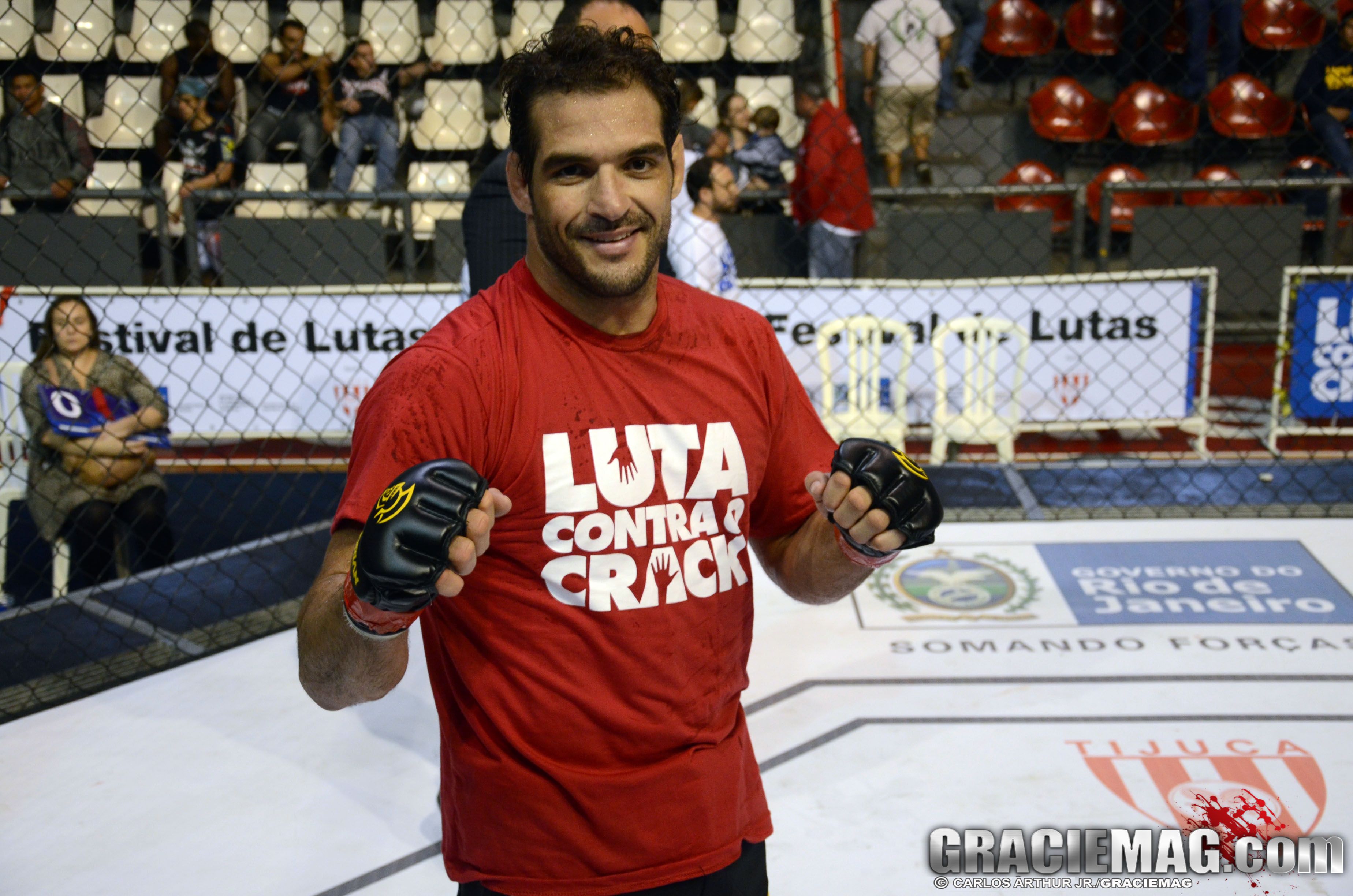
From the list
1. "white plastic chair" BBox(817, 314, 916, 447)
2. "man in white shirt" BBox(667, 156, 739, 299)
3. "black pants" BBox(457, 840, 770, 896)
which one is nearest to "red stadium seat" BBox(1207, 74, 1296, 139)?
"white plastic chair" BBox(817, 314, 916, 447)

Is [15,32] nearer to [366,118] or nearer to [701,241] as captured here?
[366,118]

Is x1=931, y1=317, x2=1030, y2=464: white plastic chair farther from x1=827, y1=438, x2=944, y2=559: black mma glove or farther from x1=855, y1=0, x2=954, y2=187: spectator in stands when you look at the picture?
x1=827, y1=438, x2=944, y2=559: black mma glove

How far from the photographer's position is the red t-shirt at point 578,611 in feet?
3.95

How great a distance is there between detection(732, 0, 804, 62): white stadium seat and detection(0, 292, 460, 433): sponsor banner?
364cm

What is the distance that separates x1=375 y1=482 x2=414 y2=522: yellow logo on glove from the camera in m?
0.99

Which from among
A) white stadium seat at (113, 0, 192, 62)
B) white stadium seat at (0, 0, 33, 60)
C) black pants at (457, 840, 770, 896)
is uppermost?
white stadium seat at (113, 0, 192, 62)

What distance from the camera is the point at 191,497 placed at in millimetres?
4617

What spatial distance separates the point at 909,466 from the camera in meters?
1.21

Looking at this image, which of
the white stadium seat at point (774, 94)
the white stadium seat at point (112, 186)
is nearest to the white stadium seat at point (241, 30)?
the white stadium seat at point (112, 186)

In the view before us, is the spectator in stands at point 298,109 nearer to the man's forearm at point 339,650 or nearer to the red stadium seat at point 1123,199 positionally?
the red stadium seat at point 1123,199

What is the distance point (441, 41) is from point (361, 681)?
6774mm

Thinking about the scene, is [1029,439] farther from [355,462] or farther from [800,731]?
[355,462]

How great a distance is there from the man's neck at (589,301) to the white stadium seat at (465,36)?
631cm

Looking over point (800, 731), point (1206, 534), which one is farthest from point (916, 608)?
point (1206, 534)
